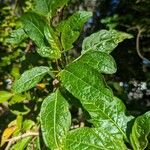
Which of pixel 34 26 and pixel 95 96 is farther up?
pixel 34 26

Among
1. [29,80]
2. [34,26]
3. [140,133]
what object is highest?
[34,26]

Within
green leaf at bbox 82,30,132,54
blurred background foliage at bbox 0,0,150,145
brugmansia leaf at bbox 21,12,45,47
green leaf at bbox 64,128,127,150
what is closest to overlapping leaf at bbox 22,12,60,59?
brugmansia leaf at bbox 21,12,45,47

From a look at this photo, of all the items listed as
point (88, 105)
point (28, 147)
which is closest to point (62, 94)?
point (88, 105)

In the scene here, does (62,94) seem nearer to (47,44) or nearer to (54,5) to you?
(47,44)

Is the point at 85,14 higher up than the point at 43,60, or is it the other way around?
the point at 85,14

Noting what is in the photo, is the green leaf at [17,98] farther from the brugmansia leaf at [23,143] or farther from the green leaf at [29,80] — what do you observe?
the green leaf at [29,80]

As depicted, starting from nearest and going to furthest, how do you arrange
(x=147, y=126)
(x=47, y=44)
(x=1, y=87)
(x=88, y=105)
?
(x=147, y=126)
(x=88, y=105)
(x=47, y=44)
(x=1, y=87)

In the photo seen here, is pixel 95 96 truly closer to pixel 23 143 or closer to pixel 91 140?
pixel 91 140

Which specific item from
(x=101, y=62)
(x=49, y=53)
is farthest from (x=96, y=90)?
(x=49, y=53)
